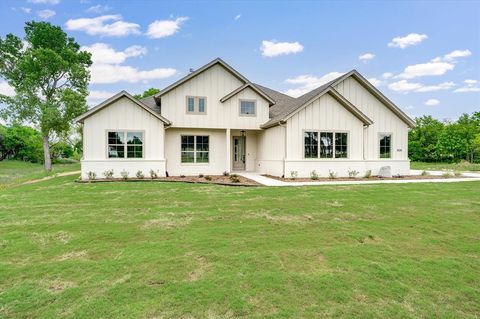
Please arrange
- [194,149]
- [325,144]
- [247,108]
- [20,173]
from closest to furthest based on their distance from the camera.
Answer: [325,144] → [194,149] → [247,108] → [20,173]

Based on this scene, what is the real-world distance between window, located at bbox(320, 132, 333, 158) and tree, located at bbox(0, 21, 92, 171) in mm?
20929

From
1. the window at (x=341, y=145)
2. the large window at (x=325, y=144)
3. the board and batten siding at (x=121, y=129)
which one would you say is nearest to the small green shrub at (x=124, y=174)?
the board and batten siding at (x=121, y=129)

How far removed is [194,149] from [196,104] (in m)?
2.70

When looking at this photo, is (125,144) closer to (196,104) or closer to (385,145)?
(196,104)

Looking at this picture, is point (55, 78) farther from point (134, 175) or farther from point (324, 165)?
point (324, 165)

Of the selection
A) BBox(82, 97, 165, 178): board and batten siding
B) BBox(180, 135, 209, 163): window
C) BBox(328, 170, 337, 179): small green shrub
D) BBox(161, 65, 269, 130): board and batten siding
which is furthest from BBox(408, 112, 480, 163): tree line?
BBox(82, 97, 165, 178): board and batten siding

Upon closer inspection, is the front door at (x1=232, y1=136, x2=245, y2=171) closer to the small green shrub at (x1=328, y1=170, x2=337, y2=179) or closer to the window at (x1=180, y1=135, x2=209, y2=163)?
the window at (x1=180, y1=135, x2=209, y2=163)

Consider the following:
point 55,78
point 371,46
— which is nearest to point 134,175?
point 55,78

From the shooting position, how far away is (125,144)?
14328mm

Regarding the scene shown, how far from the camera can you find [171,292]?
9.77 feet

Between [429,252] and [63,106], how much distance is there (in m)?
27.5

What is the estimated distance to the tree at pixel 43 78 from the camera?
22.7 m

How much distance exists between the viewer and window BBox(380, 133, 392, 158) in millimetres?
16547

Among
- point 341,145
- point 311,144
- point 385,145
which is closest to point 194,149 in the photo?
point 311,144
